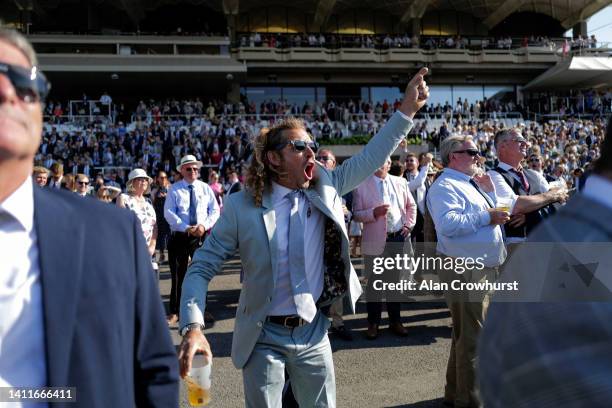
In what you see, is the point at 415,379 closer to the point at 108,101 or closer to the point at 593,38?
the point at 108,101

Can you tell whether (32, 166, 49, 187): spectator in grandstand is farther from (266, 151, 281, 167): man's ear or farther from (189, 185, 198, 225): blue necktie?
(266, 151, 281, 167): man's ear

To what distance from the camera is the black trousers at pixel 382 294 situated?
5566 millimetres

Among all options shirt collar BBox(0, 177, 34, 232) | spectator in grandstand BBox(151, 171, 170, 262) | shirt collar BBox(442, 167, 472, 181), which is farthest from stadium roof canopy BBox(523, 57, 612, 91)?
shirt collar BBox(0, 177, 34, 232)

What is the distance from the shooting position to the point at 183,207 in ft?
22.0

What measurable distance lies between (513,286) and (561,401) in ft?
1.80

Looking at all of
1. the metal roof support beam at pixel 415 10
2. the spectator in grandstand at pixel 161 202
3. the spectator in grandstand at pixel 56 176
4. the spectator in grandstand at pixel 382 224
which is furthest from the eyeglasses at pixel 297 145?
the metal roof support beam at pixel 415 10

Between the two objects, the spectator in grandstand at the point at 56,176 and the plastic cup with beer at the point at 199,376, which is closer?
the plastic cup with beer at the point at 199,376

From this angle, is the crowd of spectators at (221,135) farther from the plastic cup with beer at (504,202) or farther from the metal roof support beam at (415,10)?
Answer: the plastic cup with beer at (504,202)

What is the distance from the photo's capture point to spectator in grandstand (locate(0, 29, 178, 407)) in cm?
129

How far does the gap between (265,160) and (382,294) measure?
3.55m

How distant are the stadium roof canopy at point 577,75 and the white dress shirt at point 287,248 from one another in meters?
37.4

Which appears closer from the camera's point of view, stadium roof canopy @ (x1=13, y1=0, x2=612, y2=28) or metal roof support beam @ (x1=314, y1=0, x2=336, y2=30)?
stadium roof canopy @ (x1=13, y1=0, x2=612, y2=28)

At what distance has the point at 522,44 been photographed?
130 ft

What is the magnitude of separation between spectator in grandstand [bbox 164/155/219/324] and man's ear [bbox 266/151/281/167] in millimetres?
4021
